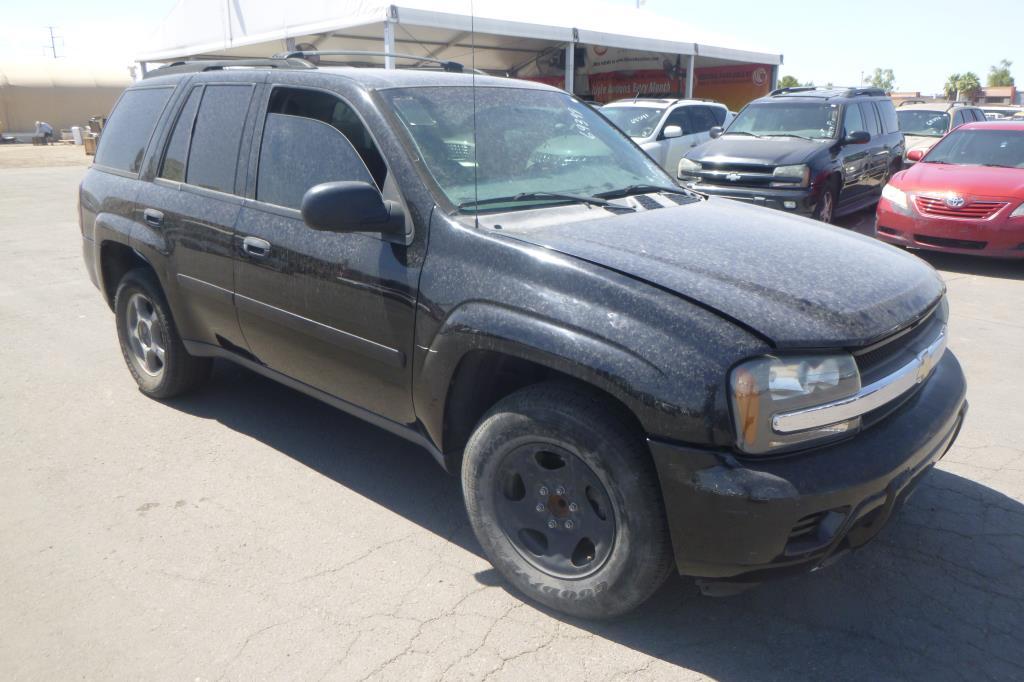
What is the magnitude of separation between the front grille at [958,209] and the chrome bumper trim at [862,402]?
6.30 meters

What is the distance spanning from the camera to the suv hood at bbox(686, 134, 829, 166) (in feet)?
31.8

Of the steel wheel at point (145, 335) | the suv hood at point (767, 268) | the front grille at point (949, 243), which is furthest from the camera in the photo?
the front grille at point (949, 243)

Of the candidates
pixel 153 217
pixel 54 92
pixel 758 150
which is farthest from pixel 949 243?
pixel 54 92

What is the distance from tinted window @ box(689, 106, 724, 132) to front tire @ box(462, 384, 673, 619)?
11.5 m

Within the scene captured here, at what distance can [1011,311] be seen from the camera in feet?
22.2

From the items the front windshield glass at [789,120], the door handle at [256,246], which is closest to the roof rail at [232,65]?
the door handle at [256,246]

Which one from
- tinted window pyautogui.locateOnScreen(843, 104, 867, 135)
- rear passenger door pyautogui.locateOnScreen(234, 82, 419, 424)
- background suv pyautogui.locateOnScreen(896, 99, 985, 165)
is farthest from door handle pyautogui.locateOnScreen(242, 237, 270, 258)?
background suv pyautogui.locateOnScreen(896, 99, 985, 165)

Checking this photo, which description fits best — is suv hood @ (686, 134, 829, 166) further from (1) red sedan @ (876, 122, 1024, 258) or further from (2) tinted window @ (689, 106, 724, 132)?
(2) tinted window @ (689, 106, 724, 132)

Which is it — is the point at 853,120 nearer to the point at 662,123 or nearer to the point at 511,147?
the point at 662,123

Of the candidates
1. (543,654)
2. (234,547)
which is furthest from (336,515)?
(543,654)

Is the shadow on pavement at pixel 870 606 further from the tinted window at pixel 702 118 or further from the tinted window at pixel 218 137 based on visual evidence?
the tinted window at pixel 702 118

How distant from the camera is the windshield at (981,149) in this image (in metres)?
8.86

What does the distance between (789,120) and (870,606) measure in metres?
9.35

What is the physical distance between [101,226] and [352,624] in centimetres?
312
